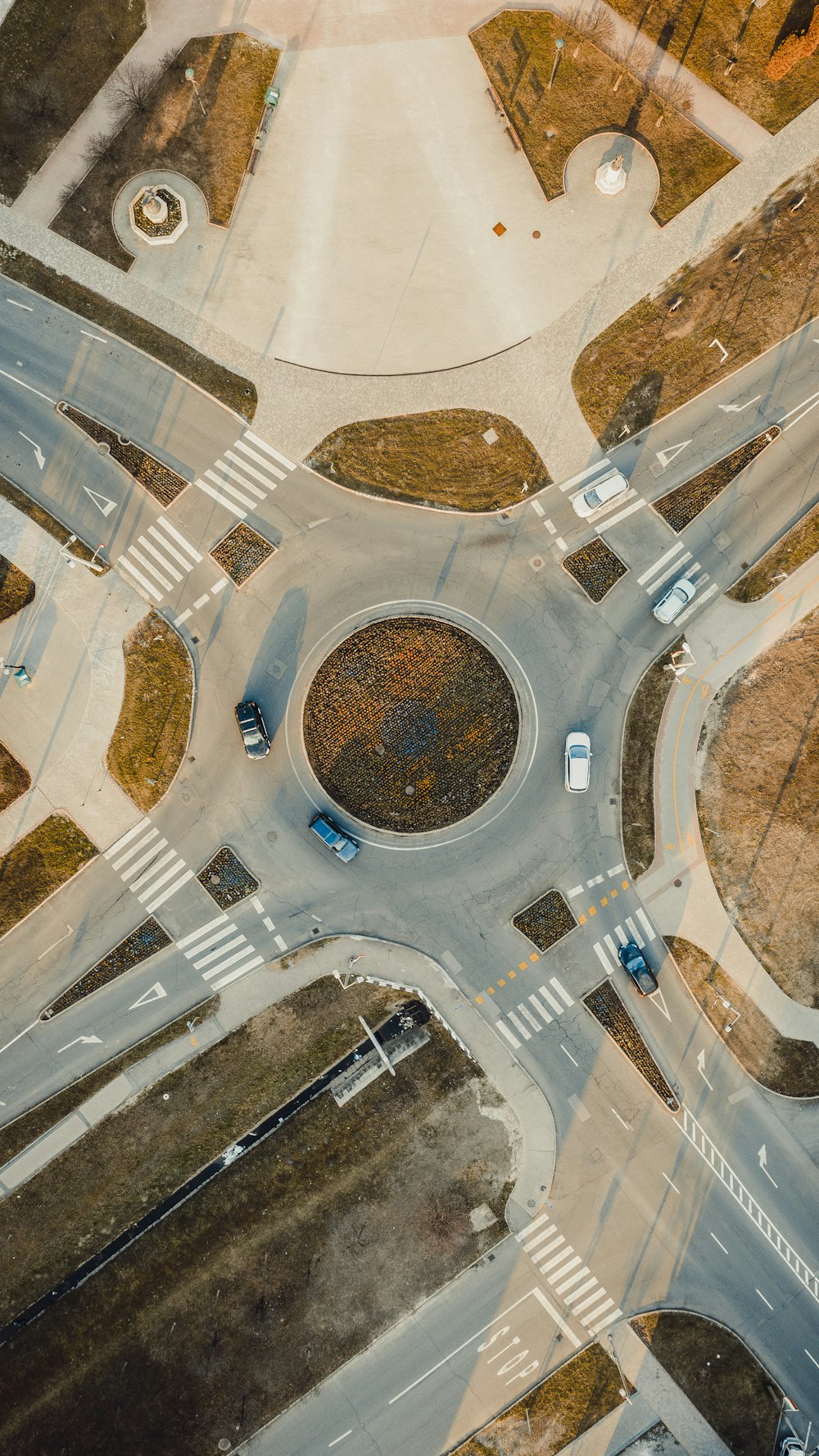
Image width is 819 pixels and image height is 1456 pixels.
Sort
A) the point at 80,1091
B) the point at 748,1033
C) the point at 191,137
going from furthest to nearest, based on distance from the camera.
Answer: the point at 748,1033 < the point at 191,137 < the point at 80,1091

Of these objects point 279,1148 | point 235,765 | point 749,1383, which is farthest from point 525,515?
point 749,1383

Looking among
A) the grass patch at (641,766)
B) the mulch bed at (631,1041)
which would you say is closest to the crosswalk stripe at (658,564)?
the grass patch at (641,766)

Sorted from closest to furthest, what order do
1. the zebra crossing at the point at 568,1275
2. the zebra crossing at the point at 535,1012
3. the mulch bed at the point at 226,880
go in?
the zebra crossing at the point at 568,1275
the zebra crossing at the point at 535,1012
the mulch bed at the point at 226,880

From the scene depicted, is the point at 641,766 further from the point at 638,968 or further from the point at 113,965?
the point at 113,965

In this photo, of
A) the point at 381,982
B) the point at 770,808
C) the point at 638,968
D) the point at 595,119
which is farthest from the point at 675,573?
the point at 381,982

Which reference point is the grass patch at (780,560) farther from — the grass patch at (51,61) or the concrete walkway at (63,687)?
the grass patch at (51,61)

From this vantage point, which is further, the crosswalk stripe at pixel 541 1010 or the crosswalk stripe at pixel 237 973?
the crosswalk stripe at pixel 541 1010

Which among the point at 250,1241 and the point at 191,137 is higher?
the point at 191,137
